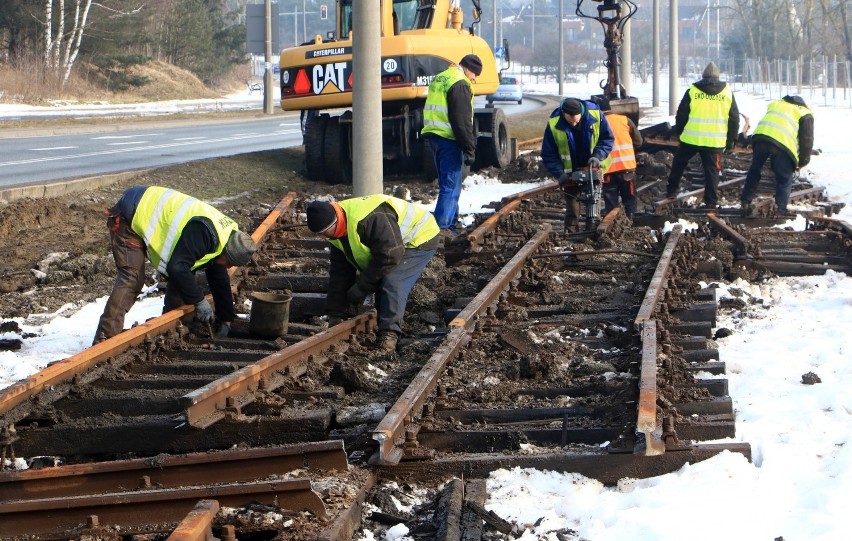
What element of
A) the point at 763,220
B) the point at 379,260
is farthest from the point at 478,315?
the point at 763,220

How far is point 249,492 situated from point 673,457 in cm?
189

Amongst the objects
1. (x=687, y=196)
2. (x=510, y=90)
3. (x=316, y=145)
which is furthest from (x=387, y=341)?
(x=510, y=90)

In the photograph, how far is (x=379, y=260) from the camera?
26.8 ft

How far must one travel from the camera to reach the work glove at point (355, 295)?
8445 millimetres

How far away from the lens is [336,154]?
1697 centimetres

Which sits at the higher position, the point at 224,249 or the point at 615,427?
the point at 224,249

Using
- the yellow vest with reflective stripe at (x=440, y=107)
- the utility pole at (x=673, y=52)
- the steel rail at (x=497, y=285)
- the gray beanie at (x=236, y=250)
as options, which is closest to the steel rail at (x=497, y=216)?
the steel rail at (x=497, y=285)

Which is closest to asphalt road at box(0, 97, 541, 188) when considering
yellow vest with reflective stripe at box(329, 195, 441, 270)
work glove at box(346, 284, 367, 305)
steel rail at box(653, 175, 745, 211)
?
steel rail at box(653, 175, 745, 211)

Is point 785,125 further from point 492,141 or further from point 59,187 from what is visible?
point 59,187

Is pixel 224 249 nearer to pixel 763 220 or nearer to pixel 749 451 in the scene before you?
pixel 749 451

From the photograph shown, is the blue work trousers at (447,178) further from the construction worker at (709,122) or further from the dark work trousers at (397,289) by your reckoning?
the dark work trousers at (397,289)

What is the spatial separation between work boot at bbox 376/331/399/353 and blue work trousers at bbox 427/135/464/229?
15.0 ft

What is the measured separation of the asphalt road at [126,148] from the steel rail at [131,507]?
37.2 ft

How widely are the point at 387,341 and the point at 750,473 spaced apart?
10.6 ft
